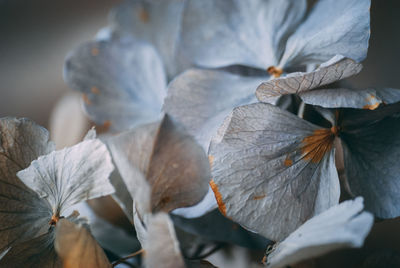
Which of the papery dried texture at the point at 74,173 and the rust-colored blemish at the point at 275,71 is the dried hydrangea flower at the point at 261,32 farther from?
the papery dried texture at the point at 74,173

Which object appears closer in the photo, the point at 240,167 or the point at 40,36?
the point at 240,167

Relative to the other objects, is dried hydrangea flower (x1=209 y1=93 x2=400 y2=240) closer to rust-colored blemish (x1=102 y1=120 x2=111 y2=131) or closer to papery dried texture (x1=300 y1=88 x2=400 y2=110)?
papery dried texture (x1=300 y1=88 x2=400 y2=110)

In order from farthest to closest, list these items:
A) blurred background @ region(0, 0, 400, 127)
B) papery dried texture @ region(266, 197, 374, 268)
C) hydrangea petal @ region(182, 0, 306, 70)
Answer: blurred background @ region(0, 0, 400, 127) → hydrangea petal @ region(182, 0, 306, 70) → papery dried texture @ region(266, 197, 374, 268)

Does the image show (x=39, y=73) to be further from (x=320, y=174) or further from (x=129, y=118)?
(x=320, y=174)

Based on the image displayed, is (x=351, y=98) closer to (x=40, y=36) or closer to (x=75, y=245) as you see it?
(x=75, y=245)

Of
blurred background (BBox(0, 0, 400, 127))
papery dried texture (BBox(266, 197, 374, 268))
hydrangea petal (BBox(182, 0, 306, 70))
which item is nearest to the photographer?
papery dried texture (BBox(266, 197, 374, 268))

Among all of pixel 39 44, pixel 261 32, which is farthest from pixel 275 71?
pixel 39 44

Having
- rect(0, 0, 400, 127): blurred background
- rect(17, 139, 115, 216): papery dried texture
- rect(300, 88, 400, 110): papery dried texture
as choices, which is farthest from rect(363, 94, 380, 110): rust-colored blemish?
rect(0, 0, 400, 127): blurred background
